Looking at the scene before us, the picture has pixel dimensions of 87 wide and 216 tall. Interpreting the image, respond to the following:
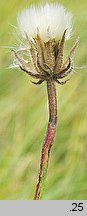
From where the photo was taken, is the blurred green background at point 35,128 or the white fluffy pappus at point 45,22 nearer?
the white fluffy pappus at point 45,22

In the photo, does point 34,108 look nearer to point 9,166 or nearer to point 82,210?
point 9,166

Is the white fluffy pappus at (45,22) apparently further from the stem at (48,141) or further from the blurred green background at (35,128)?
the blurred green background at (35,128)

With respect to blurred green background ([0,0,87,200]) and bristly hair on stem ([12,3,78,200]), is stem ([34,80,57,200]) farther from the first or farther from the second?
blurred green background ([0,0,87,200])

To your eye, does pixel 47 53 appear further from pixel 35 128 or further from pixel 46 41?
pixel 35 128

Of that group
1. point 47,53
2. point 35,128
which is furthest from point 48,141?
point 35,128

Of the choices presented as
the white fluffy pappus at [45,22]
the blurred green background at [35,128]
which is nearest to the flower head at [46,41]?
the white fluffy pappus at [45,22]

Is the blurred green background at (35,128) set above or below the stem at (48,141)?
above

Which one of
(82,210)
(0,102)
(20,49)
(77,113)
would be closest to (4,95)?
(0,102)
